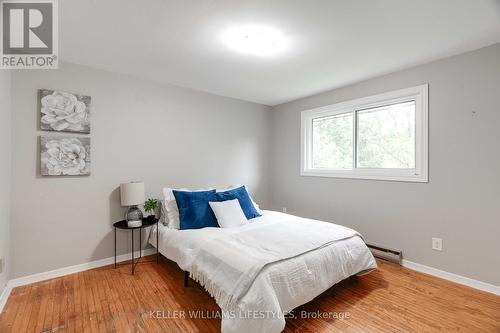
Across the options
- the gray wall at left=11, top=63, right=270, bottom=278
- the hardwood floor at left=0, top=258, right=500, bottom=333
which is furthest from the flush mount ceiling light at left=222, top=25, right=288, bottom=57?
the hardwood floor at left=0, top=258, right=500, bottom=333

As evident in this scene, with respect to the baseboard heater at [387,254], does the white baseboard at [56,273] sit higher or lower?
lower

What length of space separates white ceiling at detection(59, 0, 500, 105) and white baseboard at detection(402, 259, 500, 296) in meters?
2.27

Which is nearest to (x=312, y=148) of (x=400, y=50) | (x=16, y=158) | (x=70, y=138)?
(x=400, y=50)

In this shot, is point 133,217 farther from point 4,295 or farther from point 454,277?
point 454,277

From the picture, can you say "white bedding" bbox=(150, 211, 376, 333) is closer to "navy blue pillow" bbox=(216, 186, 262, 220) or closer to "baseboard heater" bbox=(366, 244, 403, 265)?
"navy blue pillow" bbox=(216, 186, 262, 220)

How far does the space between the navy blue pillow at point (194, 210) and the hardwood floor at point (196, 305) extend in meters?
0.59

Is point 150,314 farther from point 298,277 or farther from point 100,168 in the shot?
point 100,168

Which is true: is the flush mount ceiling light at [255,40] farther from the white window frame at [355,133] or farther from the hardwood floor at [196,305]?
the hardwood floor at [196,305]

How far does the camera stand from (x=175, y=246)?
2512 mm

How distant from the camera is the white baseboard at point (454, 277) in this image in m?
2.26

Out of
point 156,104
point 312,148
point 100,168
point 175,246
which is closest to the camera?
point 175,246

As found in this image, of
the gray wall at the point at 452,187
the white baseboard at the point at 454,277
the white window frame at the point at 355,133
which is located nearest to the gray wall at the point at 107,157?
the white window frame at the point at 355,133

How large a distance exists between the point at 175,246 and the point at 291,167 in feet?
7.96

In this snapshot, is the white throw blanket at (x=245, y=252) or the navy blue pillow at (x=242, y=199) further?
the navy blue pillow at (x=242, y=199)
